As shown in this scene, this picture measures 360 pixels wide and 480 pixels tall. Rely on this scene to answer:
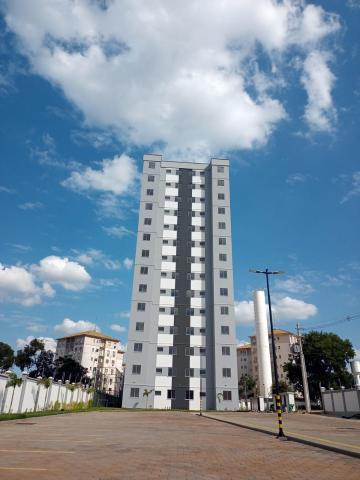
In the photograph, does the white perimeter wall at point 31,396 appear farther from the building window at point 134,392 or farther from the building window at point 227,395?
the building window at point 227,395

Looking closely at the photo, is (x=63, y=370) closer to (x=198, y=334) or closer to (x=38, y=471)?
(x=198, y=334)

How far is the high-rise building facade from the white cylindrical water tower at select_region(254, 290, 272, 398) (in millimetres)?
28656

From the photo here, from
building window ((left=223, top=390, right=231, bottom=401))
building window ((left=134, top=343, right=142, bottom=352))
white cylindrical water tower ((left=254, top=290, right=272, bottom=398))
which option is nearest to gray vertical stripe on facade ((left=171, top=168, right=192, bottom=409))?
building window ((left=134, top=343, right=142, bottom=352))

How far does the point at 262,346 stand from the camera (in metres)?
91.0

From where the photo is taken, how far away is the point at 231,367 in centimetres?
6334

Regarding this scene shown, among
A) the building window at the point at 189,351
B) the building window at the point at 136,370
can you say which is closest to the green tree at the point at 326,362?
the building window at the point at 189,351

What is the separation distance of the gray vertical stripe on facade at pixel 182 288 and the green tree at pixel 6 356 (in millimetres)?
47455

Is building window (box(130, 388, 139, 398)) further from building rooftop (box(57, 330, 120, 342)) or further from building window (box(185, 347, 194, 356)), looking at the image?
building rooftop (box(57, 330, 120, 342))

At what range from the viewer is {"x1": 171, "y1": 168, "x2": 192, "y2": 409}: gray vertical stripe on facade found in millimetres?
63438

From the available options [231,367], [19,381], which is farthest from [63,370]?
[19,381]

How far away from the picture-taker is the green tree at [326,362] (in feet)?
229

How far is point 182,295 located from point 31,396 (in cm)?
4016

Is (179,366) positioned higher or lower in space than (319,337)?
lower

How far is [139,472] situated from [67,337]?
5867 inches
